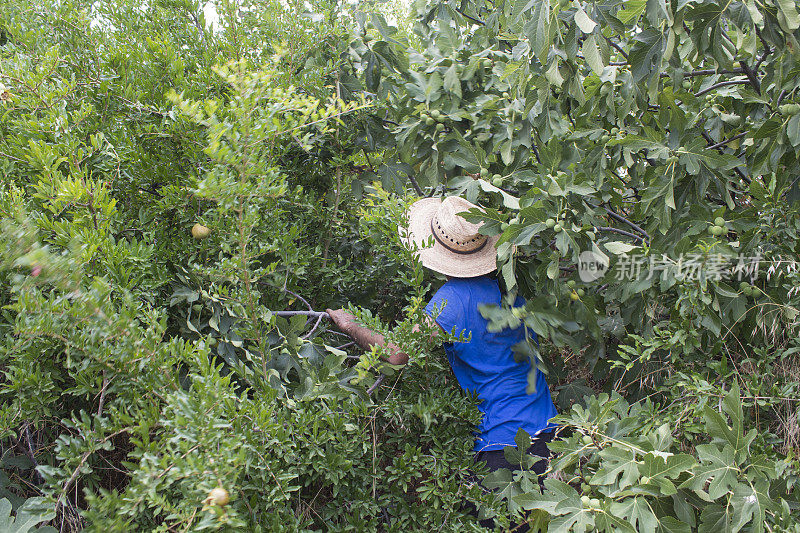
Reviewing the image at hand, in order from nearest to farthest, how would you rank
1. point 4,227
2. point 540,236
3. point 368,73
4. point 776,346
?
point 4,227, point 540,236, point 776,346, point 368,73

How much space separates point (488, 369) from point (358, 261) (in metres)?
0.86

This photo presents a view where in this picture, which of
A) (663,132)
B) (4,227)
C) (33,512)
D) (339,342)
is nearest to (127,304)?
(4,227)

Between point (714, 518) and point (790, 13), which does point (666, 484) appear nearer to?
point (714, 518)

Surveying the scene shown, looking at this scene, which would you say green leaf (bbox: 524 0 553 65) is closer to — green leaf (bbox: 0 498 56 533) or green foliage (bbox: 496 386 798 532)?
green foliage (bbox: 496 386 798 532)

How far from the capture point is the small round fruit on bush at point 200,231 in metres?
1.99

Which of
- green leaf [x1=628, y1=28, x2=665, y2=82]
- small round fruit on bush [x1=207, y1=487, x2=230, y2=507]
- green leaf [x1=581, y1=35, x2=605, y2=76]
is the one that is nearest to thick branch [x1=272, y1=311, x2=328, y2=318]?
small round fruit on bush [x1=207, y1=487, x2=230, y2=507]

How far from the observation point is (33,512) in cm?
148

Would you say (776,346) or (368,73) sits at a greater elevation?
(368,73)

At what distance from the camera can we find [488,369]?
2299 millimetres

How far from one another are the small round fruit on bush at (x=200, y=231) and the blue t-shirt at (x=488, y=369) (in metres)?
0.87

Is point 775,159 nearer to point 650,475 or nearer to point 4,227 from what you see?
point 650,475

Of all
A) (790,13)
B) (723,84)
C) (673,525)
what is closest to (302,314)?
(673,525)

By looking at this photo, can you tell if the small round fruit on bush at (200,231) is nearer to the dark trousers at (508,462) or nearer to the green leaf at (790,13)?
A: the dark trousers at (508,462)

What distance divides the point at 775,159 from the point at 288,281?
177 centimetres
